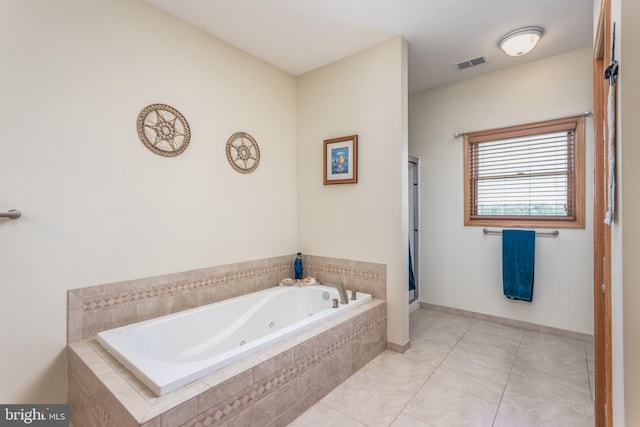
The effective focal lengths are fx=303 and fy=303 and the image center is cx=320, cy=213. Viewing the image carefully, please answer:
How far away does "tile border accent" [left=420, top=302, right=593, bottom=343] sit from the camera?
2743 millimetres

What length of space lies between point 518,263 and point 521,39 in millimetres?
1958

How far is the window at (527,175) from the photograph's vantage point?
2762 millimetres

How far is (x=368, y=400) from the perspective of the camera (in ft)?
6.24

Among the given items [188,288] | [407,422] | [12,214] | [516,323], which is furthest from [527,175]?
[12,214]

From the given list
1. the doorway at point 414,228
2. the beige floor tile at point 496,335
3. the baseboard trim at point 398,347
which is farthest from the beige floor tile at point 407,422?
the doorway at point 414,228

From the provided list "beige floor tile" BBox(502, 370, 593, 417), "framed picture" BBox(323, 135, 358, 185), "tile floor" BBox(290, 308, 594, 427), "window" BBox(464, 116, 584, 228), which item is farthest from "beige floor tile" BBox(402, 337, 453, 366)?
"framed picture" BBox(323, 135, 358, 185)

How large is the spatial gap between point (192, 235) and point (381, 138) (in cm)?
175

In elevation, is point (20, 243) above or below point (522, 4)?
below

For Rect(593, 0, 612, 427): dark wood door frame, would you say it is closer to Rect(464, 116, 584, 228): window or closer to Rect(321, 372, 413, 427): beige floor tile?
Rect(321, 372, 413, 427): beige floor tile

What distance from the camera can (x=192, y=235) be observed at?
2.32 m

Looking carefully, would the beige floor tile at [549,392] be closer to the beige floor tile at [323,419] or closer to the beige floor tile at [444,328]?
the beige floor tile at [444,328]

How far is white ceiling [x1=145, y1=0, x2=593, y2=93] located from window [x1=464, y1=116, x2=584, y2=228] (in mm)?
723

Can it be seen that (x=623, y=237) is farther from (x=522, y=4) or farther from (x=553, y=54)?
(x=553, y=54)

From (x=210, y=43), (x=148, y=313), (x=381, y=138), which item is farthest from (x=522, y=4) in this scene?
(x=148, y=313)
